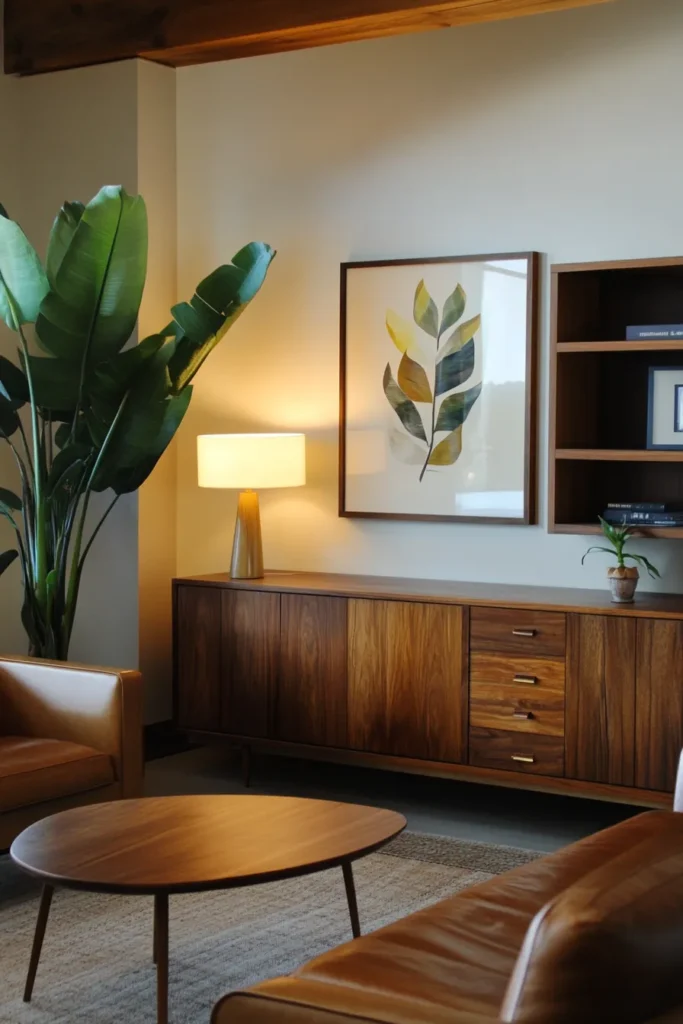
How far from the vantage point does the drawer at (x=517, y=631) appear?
4066mm

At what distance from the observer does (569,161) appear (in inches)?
179

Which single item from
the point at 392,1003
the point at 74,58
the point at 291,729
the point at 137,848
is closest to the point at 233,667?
the point at 291,729

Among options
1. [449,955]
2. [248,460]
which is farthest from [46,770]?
[449,955]

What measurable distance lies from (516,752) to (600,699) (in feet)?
1.10

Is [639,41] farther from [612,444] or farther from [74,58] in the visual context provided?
[74,58]

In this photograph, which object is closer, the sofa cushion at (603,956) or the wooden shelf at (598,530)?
the sofa cushion at (603,956)

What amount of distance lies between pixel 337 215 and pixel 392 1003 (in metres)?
3.74

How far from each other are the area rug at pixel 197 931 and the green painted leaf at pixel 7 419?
5.20 ft

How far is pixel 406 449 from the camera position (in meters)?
4.88

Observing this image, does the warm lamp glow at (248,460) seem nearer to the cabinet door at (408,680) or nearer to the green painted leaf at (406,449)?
the green painted leaf at (406,449)

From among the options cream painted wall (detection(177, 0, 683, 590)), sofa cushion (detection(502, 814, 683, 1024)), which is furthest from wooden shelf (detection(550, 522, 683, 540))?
sofa cushion (detection(502, 814, 683, 1024))

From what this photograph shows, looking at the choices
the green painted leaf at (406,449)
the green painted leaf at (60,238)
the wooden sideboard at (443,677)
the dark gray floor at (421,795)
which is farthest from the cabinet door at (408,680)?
the green painted leaf at (60,238)

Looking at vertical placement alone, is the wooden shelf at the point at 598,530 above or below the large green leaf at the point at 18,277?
below

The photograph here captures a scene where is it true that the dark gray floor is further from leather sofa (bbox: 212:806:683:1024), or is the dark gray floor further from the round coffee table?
leather sofa (bbox: 212:806:683:1024)
